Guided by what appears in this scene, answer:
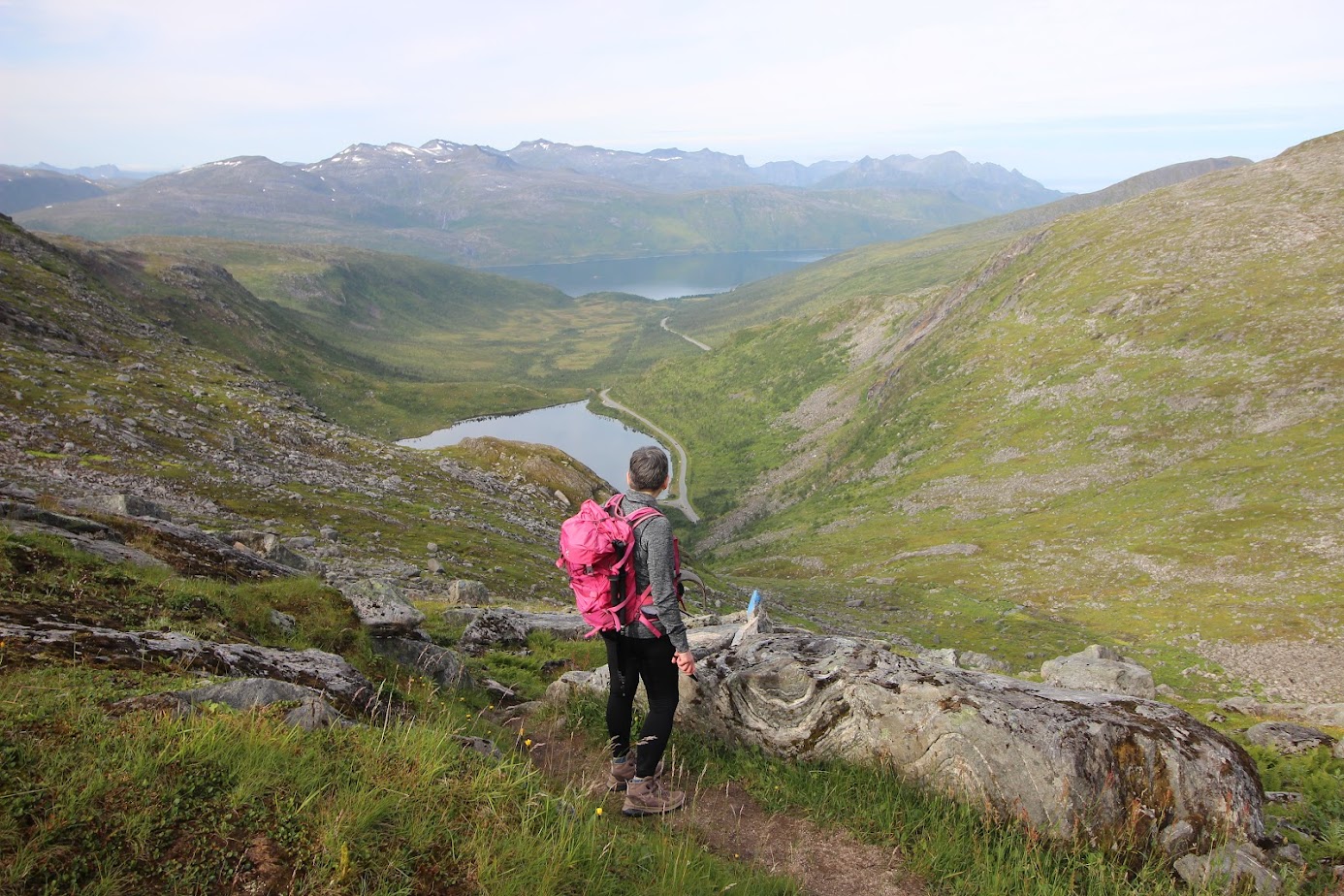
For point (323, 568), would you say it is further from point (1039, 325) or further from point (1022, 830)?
point (1039, 325)

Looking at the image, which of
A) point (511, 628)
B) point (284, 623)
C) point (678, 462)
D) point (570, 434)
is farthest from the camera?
point (570, 434)

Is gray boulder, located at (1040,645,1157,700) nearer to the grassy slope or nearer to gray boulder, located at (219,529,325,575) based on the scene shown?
the grassy slope

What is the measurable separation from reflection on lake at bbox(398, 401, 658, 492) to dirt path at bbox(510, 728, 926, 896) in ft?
368

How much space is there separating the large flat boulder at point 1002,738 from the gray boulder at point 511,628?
19.2 ft

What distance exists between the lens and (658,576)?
27.2 ft

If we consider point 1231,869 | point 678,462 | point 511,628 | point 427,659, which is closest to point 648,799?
point 427,659

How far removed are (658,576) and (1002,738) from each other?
5.34m

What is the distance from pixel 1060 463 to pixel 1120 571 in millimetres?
22450

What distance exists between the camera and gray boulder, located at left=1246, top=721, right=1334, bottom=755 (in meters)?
14.4

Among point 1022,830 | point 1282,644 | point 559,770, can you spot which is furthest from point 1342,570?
point 559,770

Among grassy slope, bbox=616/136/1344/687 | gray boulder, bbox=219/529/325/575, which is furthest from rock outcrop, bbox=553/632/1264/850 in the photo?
grassy slope, bbox=616/136/1344/687

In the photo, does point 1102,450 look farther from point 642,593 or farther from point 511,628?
point 642,593

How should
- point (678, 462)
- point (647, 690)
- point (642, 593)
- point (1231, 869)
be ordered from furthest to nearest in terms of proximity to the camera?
point (678, 462) < point (647, 690) < point (642, 593) < point (1231, 869)

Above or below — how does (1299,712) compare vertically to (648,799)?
below
